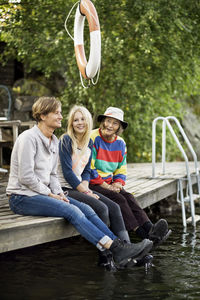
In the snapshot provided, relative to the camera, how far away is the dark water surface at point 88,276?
3.85 meters

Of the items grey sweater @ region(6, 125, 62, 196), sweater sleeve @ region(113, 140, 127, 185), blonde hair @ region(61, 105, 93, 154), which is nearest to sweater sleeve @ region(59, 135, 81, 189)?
blonde hair @ region(61, 105, 93, 154)

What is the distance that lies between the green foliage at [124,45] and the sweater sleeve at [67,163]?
3846 mm

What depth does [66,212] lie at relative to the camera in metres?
4.09

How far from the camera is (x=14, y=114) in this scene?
1075 cm

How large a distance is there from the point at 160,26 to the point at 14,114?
3887mm

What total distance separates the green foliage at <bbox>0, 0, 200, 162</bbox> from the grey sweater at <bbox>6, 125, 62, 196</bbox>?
430 centimetres

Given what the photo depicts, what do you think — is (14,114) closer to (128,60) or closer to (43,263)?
(128,60)

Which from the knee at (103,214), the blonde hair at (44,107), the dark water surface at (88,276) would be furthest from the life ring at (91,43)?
the dark water surface at (88,276)

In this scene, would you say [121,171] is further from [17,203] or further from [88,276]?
[17,203]

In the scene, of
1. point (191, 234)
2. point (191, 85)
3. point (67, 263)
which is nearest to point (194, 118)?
point (191, 85)

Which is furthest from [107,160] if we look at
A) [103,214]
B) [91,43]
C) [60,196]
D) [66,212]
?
A: [91,43]

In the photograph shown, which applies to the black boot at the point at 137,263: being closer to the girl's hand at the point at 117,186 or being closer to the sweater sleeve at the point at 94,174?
the girl's hand at the point at 117,186

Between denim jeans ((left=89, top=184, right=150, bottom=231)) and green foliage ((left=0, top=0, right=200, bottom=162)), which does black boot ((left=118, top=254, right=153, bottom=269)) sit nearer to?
denim jeans ((left=89, top=184, right=150, bottom=231))

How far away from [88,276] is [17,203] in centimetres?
88
